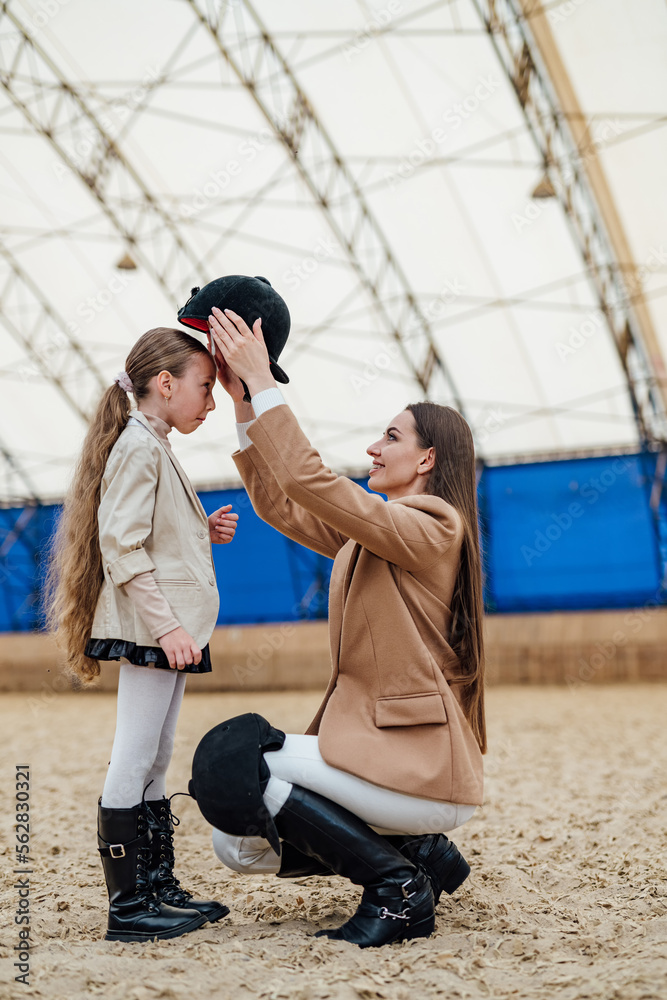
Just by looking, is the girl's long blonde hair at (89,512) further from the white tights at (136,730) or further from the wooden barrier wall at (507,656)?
the wooden barrier wall at (507,656)

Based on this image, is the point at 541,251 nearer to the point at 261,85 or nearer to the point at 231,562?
the point at 261,85

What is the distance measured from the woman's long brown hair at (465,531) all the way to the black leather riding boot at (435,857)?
251mm

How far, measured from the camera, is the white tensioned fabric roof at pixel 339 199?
7.68 m

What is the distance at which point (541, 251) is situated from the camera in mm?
8625

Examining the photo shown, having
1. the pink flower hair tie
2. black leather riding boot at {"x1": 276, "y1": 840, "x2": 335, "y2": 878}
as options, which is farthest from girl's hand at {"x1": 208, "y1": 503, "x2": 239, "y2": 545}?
black leather riding boot at {"x1": 276, "y1": 840, "x2": 335, "y2": 878}

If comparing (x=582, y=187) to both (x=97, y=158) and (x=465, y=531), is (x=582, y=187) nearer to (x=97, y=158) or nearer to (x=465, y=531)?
(x=97, y=158)

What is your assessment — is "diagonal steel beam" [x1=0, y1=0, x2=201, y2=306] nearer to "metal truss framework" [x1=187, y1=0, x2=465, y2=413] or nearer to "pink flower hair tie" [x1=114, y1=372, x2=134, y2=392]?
"metal truss framework" [x1=187, y1=0, x2=465, y2=413]

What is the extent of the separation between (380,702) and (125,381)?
3.14 ft

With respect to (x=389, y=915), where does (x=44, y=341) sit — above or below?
above

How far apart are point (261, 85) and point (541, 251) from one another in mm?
3147

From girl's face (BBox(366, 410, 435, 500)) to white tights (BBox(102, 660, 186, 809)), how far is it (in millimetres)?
674

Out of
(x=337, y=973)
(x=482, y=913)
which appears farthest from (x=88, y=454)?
(x=482, y=913)

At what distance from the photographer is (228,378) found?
6.82 ft

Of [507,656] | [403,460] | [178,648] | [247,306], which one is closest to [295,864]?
[178,648]
